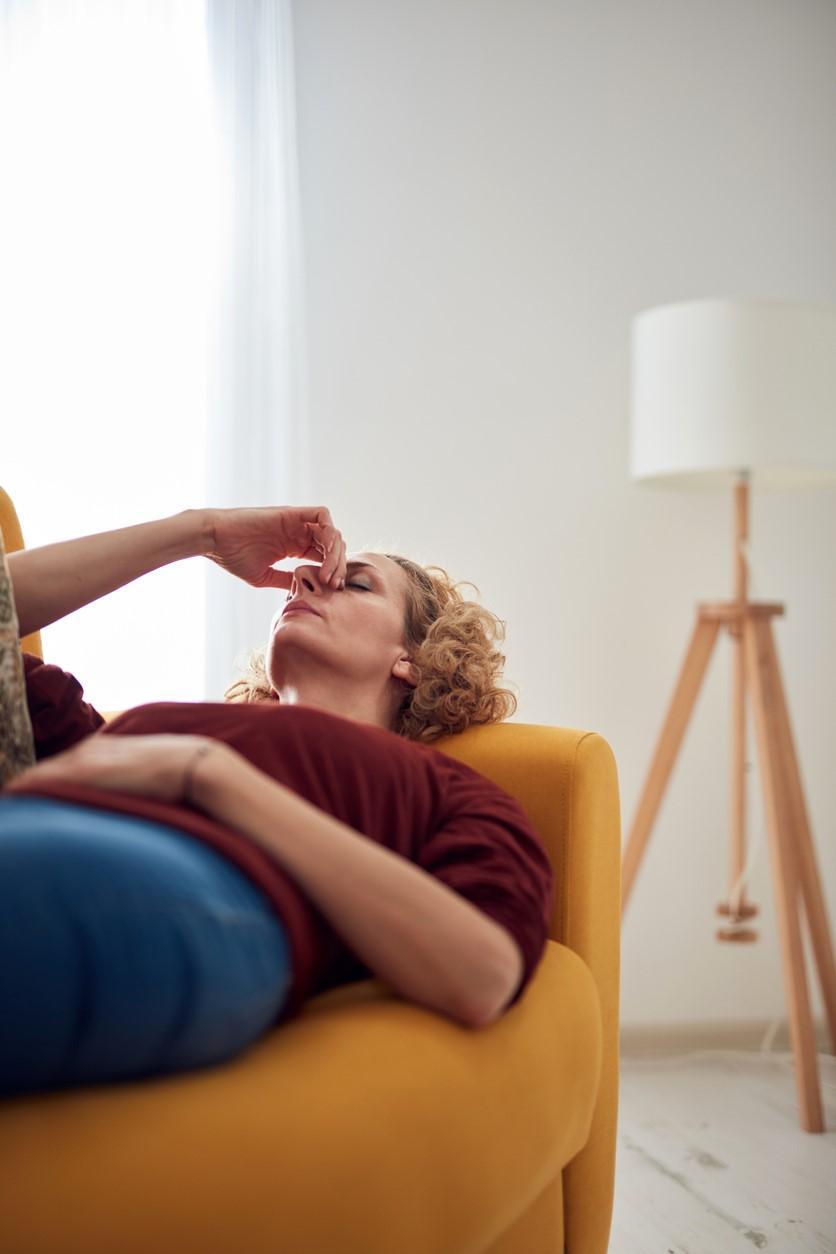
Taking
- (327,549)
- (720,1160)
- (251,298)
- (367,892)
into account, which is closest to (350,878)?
(367,892)

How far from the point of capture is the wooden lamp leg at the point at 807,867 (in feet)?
8.05

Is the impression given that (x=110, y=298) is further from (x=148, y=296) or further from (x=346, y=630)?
(x=346, y=630)

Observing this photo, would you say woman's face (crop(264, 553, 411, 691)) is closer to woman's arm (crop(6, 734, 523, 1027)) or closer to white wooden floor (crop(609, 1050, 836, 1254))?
woman's arm (crop(6, 734, 523, 1027))

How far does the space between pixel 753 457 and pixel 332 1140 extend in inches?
72.6

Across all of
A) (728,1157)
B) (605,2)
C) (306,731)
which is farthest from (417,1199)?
(605,2)

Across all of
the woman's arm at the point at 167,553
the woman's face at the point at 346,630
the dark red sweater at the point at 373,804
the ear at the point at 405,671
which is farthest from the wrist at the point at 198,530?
the dark red sweater at the point at 373,804

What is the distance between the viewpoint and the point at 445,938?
0.95m

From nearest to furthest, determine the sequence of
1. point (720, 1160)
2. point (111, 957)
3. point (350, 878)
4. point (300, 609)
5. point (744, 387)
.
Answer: point (111, 957), point (350, 878), point (300, 609), point (720, 1160), point (744, 387)

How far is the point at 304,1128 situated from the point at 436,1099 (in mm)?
133

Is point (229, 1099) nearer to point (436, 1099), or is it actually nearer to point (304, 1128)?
point (304, 1128)

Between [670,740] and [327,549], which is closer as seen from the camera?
[327,549]

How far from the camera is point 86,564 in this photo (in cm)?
163

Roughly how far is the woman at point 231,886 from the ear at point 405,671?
15.6 inches

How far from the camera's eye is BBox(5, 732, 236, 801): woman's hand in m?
0.96
